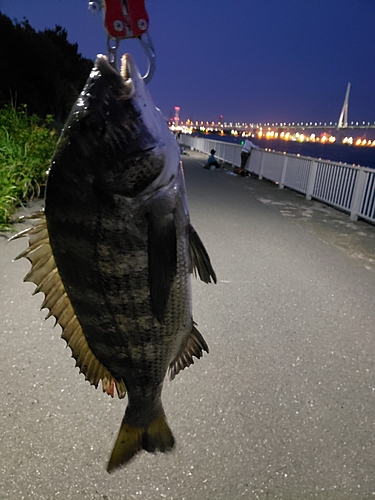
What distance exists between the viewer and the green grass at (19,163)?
705cm

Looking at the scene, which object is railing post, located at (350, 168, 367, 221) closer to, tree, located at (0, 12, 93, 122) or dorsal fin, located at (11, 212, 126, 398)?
dorsal fin, located at (11, 212, 126, 398)

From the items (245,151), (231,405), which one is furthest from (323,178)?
(231,405)

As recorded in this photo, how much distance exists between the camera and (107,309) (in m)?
1.53

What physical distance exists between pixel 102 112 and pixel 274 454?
2443 millimetres

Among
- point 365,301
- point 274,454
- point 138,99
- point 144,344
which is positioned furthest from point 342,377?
point 138,99

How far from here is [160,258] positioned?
144cm

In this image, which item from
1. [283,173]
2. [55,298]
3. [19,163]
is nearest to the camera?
[55,298]

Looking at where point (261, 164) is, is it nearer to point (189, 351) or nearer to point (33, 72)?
point (189, 351)

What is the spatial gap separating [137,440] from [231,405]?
1294mm

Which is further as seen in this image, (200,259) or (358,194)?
(358,194)

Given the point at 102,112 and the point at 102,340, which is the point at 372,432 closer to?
the point at 102,340

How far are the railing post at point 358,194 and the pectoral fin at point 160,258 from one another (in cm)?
907

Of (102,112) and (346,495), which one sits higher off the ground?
(102,112)

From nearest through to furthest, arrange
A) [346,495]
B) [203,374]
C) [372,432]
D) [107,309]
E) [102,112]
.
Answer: [102,112], [107,309], [346,495], [372,432], [203,374]
